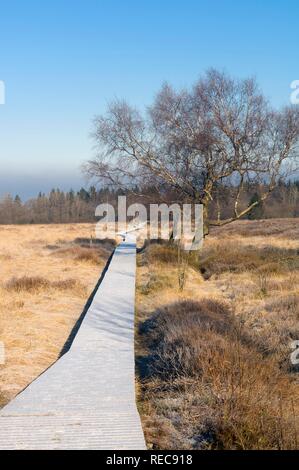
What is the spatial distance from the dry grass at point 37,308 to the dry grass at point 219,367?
1.63 m

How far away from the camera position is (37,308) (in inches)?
452

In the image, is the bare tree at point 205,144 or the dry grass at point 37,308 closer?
the dry grass at point 37,308

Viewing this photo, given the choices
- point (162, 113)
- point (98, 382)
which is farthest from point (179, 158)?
point (98, 382)

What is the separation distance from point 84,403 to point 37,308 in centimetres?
588

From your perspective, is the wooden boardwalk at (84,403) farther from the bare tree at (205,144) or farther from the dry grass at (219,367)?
the bare tree at (205,144)

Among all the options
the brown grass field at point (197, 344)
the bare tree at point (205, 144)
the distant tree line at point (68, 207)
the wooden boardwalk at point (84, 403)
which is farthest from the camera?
the distant tree line at point (68, 207)

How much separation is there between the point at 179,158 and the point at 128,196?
3.30 meters

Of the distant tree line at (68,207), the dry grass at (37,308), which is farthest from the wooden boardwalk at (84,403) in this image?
the distant tree line at (68,207)

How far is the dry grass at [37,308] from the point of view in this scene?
25.0 ft

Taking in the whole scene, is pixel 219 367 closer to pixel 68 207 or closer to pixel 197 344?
pixel 197 344

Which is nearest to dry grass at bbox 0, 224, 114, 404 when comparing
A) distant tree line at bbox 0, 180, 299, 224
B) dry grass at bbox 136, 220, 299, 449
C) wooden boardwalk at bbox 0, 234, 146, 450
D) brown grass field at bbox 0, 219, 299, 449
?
brown grass field at bbox 0, 219, 299, 449

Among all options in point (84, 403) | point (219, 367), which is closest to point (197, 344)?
point (219, 367)

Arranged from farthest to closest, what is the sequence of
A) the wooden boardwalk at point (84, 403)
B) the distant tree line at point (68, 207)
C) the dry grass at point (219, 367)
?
the distant tree line at point (68, 207), the dry grass at point (219, 367), the wooden boardwalk at point (84, 403)

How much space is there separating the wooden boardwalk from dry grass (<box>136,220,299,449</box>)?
0.28 metres
